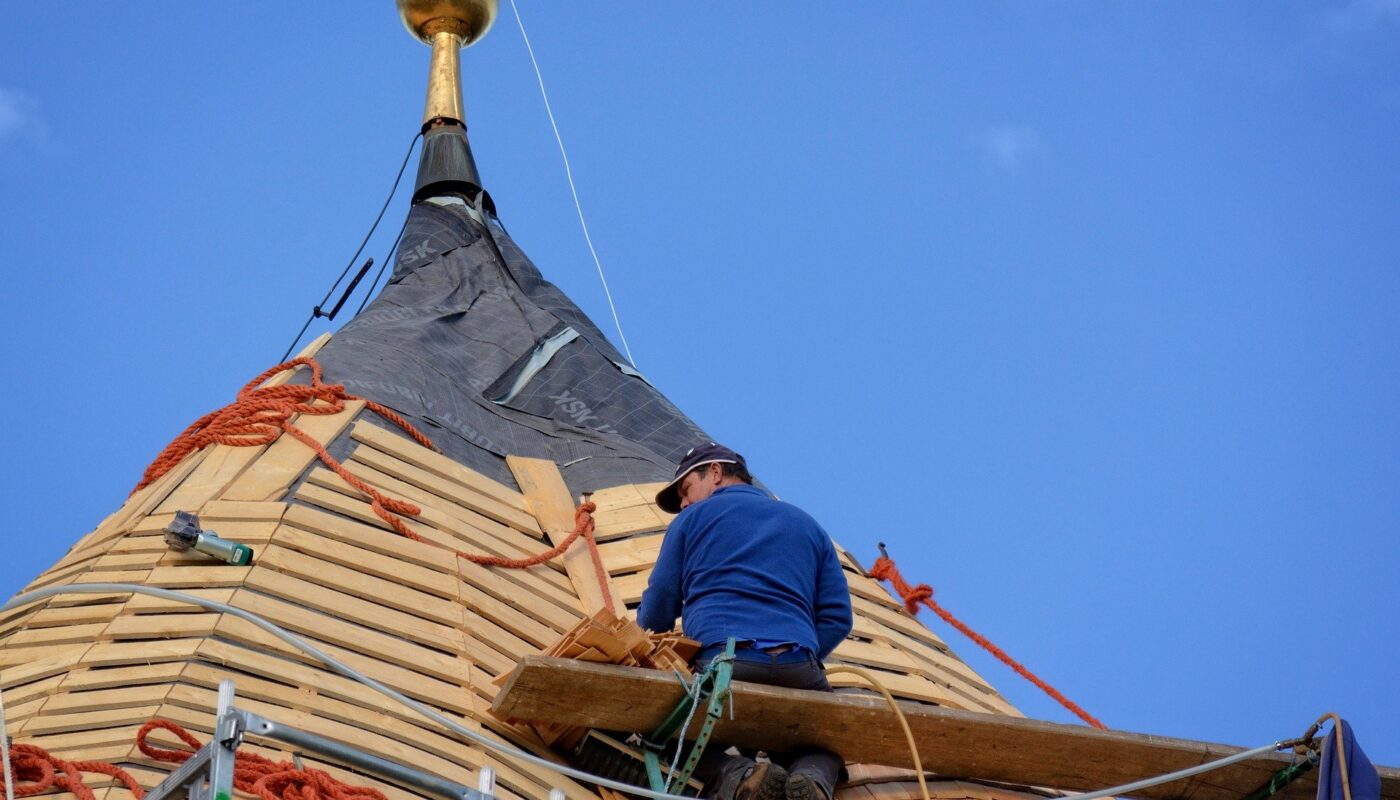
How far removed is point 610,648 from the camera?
5.11m

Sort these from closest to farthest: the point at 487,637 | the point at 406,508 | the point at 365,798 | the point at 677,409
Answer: the point at 365,798 < the point at 487,637 < the point at 406,508 < the point at 677,409

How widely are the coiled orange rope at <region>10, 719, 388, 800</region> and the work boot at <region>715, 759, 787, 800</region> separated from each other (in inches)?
42.5

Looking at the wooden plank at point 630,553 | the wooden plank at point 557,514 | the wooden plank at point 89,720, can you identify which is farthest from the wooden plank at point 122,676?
the wooden plank at point 630,553

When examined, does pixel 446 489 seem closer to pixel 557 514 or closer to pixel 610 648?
pixel 557 514

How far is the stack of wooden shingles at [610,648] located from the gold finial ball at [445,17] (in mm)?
8079

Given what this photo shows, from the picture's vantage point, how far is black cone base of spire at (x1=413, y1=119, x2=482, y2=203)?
11555 mm

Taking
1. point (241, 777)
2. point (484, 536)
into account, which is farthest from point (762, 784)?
point (484, 536)

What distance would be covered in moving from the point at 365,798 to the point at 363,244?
8.01m

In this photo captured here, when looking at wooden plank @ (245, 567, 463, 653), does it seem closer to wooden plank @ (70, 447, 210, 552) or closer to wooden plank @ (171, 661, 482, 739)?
wooden plank @ (171, 661, 482, 739)

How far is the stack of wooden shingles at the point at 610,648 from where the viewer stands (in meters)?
5.05

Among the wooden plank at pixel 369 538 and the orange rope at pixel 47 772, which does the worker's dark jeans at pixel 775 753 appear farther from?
the orange rope at pixel 47 772

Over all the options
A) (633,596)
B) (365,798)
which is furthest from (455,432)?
→ (365,798)

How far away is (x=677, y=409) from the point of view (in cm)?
962

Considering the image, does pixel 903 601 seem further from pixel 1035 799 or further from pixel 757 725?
pixel 757 725
